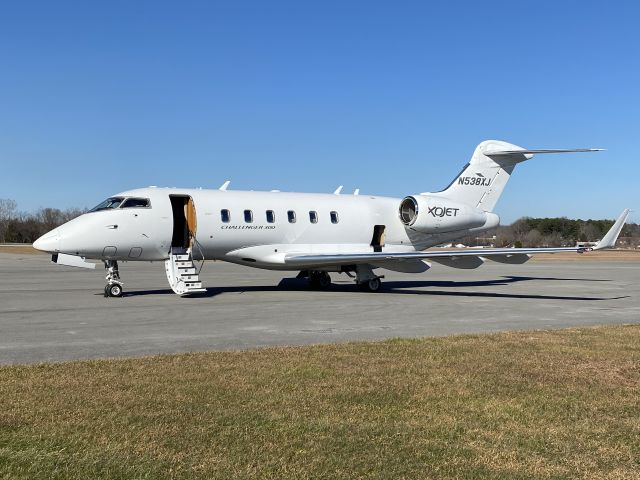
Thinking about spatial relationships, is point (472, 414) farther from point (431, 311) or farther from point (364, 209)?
point (364, 209)

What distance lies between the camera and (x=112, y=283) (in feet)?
59.8

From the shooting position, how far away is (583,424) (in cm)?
556

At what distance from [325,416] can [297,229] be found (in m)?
15.5

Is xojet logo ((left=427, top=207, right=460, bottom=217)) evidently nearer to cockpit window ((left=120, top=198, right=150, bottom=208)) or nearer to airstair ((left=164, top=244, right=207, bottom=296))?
airstair ((left=164, top=244, right=207, bottom=296))

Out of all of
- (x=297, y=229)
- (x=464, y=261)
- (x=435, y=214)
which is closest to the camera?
A: (x=464, y=261)

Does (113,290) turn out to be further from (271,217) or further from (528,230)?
(528,230)

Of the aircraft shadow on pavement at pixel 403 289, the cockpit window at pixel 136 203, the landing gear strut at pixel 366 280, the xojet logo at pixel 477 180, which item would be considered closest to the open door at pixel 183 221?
the cockpit window at pixel 136 203

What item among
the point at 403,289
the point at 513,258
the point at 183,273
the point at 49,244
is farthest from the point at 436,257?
the point at 49,244

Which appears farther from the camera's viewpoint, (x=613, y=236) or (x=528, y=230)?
(x=528, y=230)

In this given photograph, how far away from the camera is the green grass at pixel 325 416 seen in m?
4.57

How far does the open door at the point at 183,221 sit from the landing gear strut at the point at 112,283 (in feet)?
6.06

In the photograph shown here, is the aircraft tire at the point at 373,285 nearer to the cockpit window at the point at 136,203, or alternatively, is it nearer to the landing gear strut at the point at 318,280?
the landing gear strut at the point at 318,280

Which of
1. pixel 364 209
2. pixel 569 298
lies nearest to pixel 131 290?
pixel 364 209

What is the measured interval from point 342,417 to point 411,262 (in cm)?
1494
